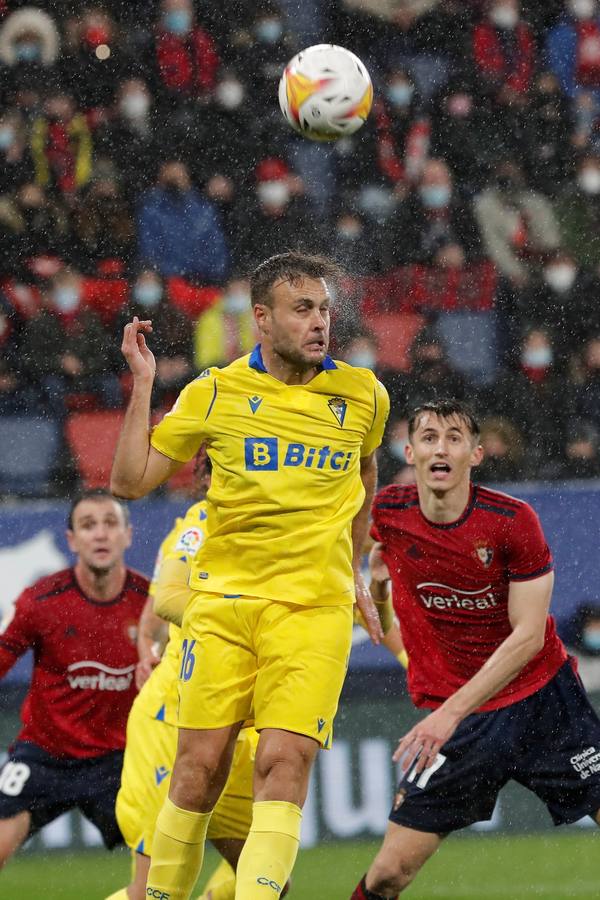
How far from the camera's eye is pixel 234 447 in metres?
4.53

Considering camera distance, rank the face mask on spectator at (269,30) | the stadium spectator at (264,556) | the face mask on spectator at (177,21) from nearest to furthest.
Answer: the stadium spectator at (264,556) → the face mask on spectator at (177,21) → the face mask on spectator at (269,30)

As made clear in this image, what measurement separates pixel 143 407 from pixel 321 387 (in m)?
0.58

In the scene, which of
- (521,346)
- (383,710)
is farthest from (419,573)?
(521,346)

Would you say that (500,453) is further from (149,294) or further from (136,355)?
(136,355)

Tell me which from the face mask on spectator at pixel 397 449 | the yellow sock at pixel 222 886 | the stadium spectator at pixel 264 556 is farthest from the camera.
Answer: the face mask on spectator at pixel 397 449

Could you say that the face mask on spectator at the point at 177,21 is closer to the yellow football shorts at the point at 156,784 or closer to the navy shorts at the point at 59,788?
the navy shorts at the point at 59,788

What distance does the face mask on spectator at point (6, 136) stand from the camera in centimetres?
1044

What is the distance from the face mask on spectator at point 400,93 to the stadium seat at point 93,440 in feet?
11.1

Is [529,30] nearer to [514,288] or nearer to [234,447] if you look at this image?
[514,288]

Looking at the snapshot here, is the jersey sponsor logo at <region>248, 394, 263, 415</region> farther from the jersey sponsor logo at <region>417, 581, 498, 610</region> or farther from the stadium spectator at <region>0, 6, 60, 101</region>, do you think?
the stadium spectator at <region>0, 6, 60, 101</region>

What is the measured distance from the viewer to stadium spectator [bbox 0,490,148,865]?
621cm

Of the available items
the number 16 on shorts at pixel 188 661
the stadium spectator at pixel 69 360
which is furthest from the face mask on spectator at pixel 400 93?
the number 16 on shorts at pixel 188 661

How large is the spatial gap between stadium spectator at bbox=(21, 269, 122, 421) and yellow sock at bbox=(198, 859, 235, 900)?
3.97 m

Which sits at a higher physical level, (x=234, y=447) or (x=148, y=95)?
(x=148, y=95)
